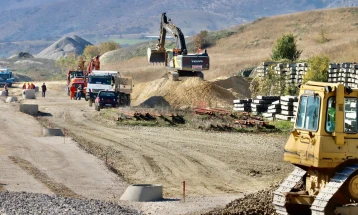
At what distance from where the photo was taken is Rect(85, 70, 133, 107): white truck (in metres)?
60.4

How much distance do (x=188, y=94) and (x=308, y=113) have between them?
3917 centimetres

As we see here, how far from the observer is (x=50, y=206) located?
21.1 m

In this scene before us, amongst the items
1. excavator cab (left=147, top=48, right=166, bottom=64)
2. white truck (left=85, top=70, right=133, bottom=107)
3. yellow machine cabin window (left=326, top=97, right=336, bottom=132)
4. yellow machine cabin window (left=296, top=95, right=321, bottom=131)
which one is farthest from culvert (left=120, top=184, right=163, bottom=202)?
excavator cab (left=147, top=48, right=166, bottom=64)

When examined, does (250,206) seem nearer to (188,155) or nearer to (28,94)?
(188,155)

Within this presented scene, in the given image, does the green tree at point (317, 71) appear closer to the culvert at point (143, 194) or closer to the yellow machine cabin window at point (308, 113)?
the culvert at point (143, 194)

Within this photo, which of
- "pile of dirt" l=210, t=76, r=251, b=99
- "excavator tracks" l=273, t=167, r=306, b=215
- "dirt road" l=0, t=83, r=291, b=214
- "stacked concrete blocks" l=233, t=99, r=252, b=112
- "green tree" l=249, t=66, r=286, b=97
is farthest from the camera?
"pile of dirt" l=210, t=76, r=251, b=99

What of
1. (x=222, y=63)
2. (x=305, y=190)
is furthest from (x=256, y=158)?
(x=222, y=63)

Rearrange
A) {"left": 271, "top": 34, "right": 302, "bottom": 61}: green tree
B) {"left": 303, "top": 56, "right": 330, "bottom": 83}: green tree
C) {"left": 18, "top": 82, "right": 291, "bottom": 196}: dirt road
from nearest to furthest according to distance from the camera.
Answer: {"left": 18, "top": 82, "right": 291, "bottom": 196}: dirt road < {"left": 303, "top": 56, "right": 330, "bottom": 83}: green tree < {"left": 271, "top": 34, "right": 302, "bottom": 61}: green tree

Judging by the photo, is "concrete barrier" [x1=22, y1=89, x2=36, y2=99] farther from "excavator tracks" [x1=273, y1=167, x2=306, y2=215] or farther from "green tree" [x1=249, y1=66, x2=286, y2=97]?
"excavator tracks" [x1=273, y1=167, x2=306, y2=215]

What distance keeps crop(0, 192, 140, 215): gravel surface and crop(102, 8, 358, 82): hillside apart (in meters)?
63.9

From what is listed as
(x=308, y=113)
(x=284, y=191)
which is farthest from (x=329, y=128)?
(x=284, y=191)

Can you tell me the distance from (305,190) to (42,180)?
1055 centimetres

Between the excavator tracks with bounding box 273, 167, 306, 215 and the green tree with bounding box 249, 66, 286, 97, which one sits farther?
the green tree with bounding box 249, 66, 286, 97

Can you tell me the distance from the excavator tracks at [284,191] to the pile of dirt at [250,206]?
1711 mm
